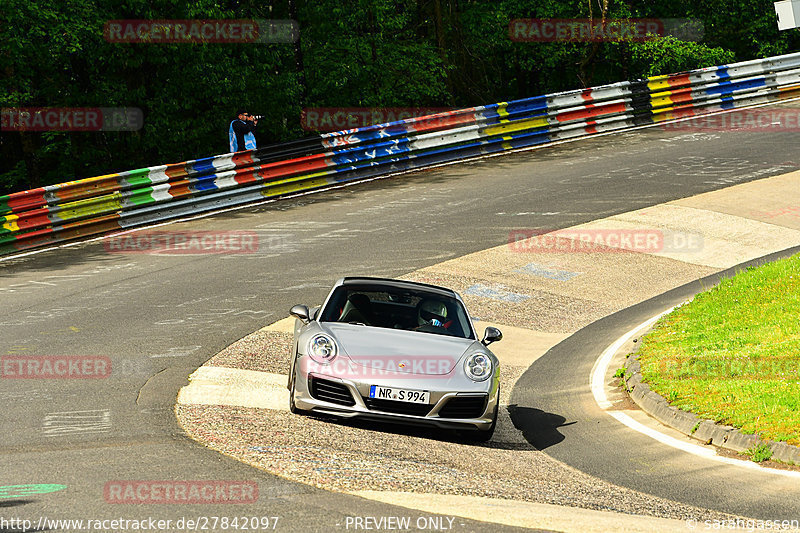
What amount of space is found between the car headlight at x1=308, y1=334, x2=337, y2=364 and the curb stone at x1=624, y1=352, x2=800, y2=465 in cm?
367

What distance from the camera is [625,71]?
31.4 m

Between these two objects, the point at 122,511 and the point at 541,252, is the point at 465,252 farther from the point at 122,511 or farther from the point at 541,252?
the point at 122,511

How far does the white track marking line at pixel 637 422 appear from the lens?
8.57 m

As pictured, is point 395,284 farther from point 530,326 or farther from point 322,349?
point 530,326

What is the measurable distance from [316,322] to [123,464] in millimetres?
2954

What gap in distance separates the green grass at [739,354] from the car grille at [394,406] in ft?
10.1

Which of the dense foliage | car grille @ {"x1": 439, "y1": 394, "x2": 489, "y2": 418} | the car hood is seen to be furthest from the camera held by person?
car grille @ {"x1": 439, "y1": 394, "x2": 489, "y2": 418}

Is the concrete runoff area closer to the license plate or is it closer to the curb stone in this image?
the license plate

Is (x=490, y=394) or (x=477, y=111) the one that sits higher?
(x=477, y=111)

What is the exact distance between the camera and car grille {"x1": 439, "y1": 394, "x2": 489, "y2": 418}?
8781mm

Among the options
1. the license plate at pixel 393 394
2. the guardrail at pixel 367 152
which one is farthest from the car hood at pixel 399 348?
the guardrail at pixel 367 152

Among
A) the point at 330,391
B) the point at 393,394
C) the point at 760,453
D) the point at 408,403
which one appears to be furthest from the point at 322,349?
the point at 760,453

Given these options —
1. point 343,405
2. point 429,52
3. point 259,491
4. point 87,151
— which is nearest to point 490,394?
point 343,405

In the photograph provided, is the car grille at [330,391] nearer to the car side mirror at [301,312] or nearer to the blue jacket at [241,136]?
the car side mirror at [301,312]
